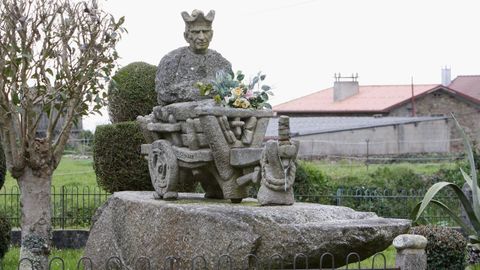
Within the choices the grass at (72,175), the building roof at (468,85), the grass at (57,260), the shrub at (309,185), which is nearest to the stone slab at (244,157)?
the grass at (57,260)

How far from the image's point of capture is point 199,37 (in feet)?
37.5

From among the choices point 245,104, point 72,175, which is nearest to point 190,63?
point 245,104

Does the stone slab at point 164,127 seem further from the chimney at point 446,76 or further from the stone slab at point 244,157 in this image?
the chimney at point 446,76

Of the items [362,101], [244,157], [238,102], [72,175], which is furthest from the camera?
[362,101]

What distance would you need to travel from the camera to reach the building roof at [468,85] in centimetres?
4425

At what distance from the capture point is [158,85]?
11.6 m

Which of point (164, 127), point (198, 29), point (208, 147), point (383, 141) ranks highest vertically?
point (198, 29)

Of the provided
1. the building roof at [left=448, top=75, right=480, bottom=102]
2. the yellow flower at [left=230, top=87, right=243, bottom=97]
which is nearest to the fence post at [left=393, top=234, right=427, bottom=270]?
the yellow flower at [left=230, top=87, right=243, bottom=97]

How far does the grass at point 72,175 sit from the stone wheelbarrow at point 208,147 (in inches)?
458

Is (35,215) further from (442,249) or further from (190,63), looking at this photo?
(442,249)

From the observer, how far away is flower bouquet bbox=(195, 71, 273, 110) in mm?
10719

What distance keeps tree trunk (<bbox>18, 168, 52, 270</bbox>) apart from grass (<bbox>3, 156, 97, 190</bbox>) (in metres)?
9.86

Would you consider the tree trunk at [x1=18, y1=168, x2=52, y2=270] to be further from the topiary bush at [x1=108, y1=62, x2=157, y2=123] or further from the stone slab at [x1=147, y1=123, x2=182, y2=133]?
the topiary bush at [x1=108, y1=62, x2=157, y2=123]

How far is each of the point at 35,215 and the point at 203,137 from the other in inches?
112
